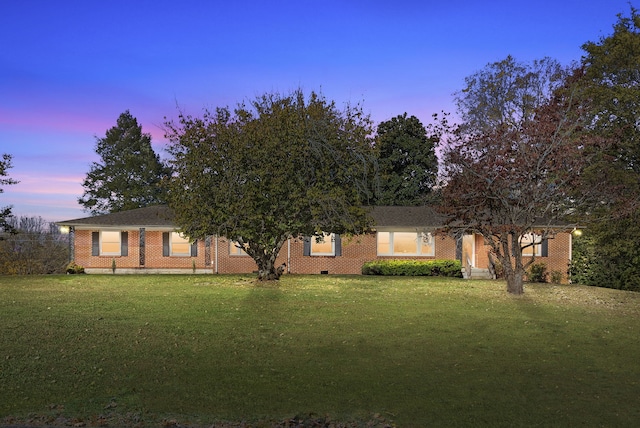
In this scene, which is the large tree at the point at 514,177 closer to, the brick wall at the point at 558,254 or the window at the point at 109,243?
the brick wall at the point at 558,254

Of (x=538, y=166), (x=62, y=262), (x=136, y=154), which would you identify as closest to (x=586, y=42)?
(x=538, y=166)

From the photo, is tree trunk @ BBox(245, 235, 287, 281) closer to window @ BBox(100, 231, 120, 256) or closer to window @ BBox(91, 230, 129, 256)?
window @ BBox(91, 230, 129, 256)

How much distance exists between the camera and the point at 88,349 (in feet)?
31.7

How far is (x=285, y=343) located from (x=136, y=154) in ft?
143

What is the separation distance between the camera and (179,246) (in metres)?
31.2

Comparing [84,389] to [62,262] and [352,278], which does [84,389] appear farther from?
[62,262]

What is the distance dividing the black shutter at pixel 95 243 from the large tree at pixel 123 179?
56.3 ft

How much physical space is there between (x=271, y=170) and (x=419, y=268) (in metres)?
10.7

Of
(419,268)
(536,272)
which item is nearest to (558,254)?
(536,272)

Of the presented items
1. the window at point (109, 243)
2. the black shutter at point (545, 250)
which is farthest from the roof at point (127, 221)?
the black shutter at point (545, 250)

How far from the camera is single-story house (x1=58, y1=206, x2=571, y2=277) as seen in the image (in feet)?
96.0

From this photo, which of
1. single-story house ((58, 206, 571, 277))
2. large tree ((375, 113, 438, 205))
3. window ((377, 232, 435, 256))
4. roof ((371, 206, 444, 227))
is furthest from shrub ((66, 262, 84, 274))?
large tree ((375, 113, 438, 205))

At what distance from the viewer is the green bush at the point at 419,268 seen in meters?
27.4

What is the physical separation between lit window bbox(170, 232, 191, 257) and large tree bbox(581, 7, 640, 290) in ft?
62.7
